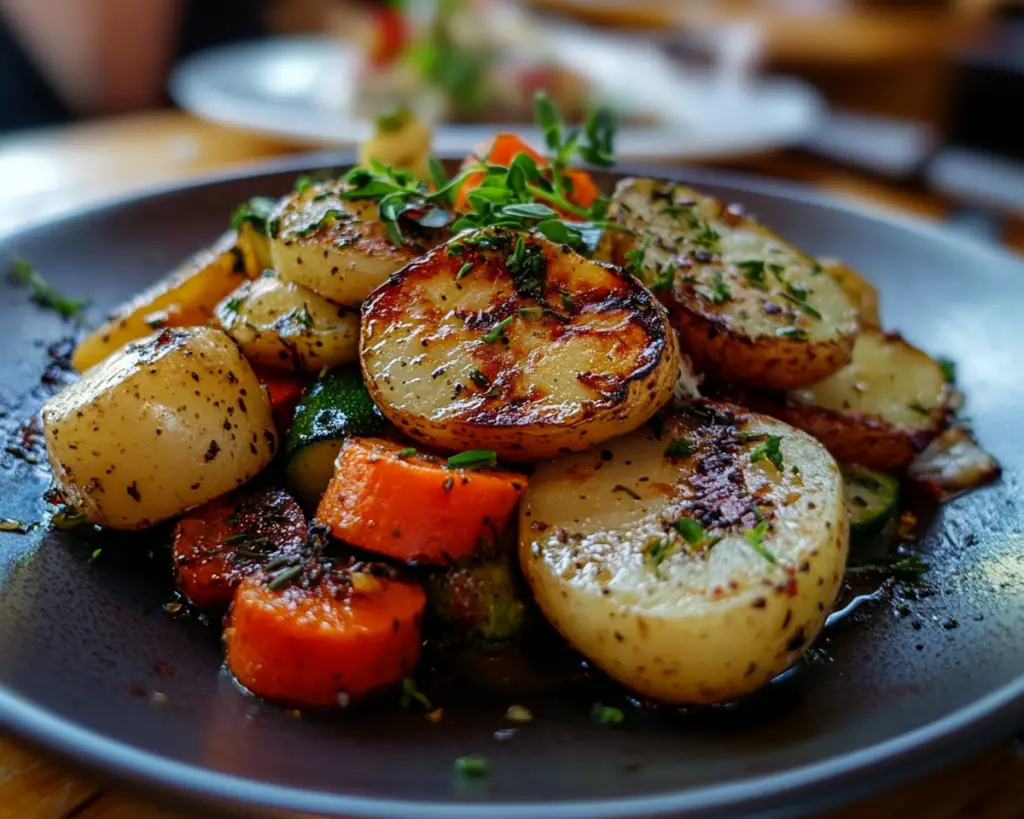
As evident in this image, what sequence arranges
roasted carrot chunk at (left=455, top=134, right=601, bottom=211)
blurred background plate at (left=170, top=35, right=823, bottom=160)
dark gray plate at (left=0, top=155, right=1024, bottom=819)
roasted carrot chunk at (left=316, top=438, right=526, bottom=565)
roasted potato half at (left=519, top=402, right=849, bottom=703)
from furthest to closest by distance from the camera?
blurred background plate at (left=170, top=35, right=823, bottom=160) → roasted carrot chunk at (left=455, top=134, right=601, bottom=211) → roasted carrot chunk at (left=316, top=438, right=526, bottom=565) → roasted potato half at (left=519, top=402, right=849, bottom=703) → dark gray plate at (left=0, top=155, right=1024, bottom=819)

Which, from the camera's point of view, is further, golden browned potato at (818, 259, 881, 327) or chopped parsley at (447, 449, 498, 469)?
golden browned potato at (818, 259, 881, 327)

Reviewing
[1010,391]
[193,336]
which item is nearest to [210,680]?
[193,336]

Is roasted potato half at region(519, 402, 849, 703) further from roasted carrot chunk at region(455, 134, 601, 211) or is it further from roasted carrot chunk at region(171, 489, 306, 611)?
roasted carrot chunk at region(455, 134, 601, 211)

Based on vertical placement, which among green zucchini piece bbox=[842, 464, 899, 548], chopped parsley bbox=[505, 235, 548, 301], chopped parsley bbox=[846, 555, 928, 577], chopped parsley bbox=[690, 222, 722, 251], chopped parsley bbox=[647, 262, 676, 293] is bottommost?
chopped parsley bbox=[846, 555, 928, 577]

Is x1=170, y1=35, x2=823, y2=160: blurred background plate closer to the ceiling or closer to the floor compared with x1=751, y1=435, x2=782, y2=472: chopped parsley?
closer to the floor

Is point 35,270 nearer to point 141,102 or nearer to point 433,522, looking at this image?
point 433,522

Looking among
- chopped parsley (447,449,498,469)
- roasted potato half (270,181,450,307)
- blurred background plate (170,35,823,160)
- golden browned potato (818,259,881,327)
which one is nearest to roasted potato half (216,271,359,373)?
roasted potato half (270,181,450,307)

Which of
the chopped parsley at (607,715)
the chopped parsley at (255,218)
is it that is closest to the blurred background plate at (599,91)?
the chopped parsley at (255,218)

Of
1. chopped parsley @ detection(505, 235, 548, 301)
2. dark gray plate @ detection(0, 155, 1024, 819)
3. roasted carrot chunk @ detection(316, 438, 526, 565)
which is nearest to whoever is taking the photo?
dark gray plate @ detection(0, 155, 1024, 819)

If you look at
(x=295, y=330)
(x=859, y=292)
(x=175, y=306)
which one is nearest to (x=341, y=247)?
(x=295, y=330)
